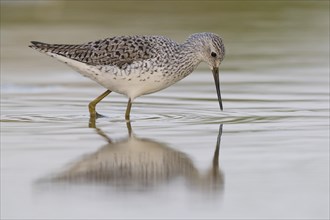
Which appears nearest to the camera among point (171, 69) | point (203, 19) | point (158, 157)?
point (158, 157)

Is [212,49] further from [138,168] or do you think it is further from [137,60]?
[138,168]

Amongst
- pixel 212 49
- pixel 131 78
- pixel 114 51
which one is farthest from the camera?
pixel 212 49

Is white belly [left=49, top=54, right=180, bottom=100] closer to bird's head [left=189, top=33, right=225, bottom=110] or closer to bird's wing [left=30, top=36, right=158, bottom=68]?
bird's wing [left=30, top=36, right=158, bottom=68]

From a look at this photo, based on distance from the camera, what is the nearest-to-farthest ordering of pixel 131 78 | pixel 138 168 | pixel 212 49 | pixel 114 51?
pixel 138 168 < pixel 131 78 < pixel 114 51 < pixel 212 49

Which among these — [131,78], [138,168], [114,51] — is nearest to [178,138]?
[138,168]

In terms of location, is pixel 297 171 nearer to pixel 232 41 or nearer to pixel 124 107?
pixel 124 107

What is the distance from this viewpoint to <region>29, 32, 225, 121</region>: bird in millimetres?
10938

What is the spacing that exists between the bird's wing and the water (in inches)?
23.5

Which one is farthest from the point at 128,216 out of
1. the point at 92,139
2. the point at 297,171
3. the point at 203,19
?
the point at 203,19

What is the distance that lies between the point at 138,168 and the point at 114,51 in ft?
10.9

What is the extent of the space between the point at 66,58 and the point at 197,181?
13.4ft

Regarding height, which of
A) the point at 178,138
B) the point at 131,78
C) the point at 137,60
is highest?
the point at 137,60

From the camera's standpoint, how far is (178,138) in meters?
9.30

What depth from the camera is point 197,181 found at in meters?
7.56
